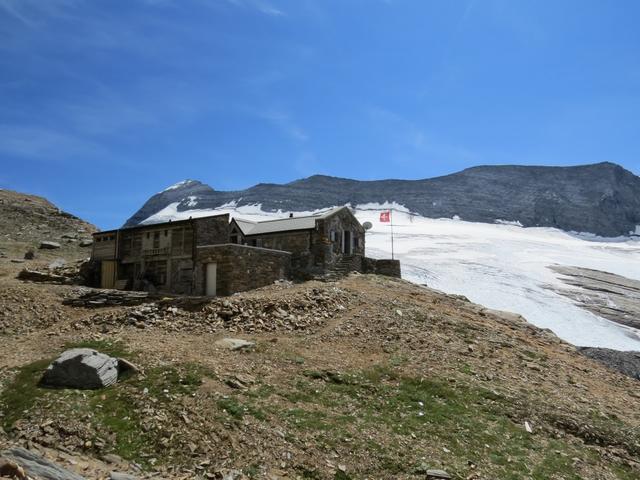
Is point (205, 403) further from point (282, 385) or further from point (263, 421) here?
point (282, 385)

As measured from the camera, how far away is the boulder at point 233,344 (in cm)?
1895

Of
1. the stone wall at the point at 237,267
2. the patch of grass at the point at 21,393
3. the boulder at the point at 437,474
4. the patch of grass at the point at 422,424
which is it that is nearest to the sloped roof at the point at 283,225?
the stone wall at the point at 237,267

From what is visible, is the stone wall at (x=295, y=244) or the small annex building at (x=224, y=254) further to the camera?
the stone wall at (x=295, y=244)

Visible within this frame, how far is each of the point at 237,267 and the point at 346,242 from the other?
631 inches

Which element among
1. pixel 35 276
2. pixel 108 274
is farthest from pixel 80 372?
pixel 108 274

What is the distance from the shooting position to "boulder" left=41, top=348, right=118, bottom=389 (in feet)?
47.4

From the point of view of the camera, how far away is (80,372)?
14.6m

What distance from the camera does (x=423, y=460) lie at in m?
12.7

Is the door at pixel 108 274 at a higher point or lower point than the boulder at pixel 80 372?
higher

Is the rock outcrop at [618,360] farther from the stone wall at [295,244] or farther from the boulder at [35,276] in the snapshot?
the boulder at [35,276]

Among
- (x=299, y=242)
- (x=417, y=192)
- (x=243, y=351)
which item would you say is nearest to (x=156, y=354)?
(x=243, y=351)

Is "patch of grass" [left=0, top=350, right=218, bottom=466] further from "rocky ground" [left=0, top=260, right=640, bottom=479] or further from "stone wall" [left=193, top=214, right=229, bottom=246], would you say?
"stone wall" [left=193, top=214, right=229, bottom=246]

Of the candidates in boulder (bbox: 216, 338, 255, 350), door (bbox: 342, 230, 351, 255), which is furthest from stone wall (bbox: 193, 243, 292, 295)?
door (bbox: 342, 230, 351, 255)

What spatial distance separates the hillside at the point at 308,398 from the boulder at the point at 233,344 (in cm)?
54
